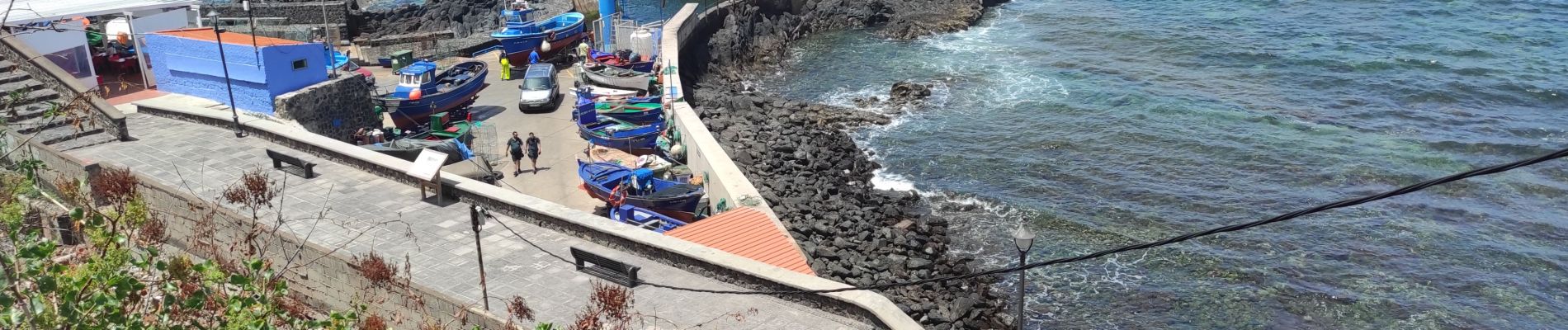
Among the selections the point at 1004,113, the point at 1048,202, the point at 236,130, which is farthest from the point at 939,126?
the point at 236,130

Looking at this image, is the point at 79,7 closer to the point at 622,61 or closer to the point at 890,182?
the point at 622,61

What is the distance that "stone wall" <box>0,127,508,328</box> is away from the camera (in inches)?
604

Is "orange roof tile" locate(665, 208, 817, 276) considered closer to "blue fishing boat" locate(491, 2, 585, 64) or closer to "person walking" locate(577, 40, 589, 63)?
"person walking" locate(577, 40, 589, 63)

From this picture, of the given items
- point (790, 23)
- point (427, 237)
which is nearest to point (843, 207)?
point (427, 237)

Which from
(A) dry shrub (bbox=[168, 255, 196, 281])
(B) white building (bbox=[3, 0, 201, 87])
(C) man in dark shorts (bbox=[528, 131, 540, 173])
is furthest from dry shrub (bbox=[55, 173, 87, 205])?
(B) white building (bbox=[3, 0, 201, 87])

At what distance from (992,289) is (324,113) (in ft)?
52.7

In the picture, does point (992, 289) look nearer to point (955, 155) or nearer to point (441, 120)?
point (955, 155)

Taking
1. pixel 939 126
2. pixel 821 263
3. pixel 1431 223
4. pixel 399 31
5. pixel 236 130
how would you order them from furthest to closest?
pixel 399 31
pixel 939 126
pixel 1431 223
pixel 236 130
pixel 821 263

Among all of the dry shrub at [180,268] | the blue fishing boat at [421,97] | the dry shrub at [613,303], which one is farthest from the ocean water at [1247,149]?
the dry shrub at [180,268]

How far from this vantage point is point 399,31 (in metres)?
50.6

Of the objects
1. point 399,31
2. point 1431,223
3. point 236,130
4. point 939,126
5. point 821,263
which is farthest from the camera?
point 399,31

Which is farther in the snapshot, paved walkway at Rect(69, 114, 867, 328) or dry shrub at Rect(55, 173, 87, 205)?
paved walkway at Rect(69, 114, 867, 328)

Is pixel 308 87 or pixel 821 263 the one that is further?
pixel 308 87

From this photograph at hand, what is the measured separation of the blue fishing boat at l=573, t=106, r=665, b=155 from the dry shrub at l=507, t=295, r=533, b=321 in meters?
14.8
